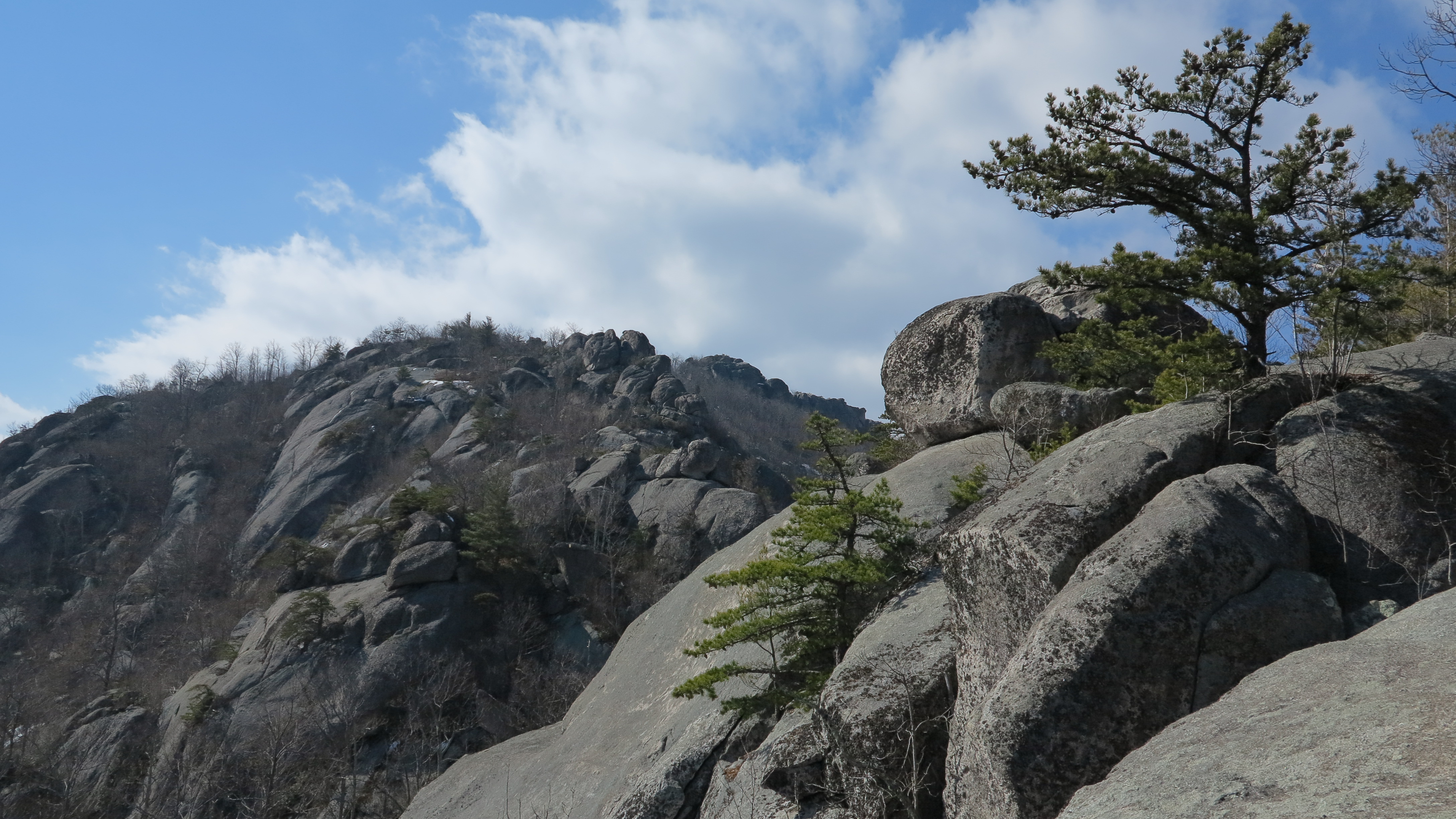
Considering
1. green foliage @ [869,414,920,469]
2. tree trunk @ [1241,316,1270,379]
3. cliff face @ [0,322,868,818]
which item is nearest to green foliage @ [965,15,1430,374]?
tree trunk @ [1241,316,1270,379]

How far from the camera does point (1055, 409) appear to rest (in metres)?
11.1

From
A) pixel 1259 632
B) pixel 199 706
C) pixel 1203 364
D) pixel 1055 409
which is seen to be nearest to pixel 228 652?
pixel 199 706

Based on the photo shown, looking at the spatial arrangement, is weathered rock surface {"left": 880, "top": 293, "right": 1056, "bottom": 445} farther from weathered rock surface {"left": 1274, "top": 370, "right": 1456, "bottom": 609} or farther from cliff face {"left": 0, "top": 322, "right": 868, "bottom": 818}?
cliff face {"left": 0, "top": 322, "right": 868, "bottom": 818}

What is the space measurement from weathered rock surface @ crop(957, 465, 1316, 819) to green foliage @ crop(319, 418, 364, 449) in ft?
208

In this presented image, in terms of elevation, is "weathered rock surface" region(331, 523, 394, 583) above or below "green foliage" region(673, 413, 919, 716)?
above

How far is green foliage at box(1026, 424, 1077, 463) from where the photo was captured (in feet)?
34.3

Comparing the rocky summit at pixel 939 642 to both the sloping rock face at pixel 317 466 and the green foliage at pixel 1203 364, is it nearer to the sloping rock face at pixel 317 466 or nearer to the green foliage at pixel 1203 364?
the green foliage at pixel 1203 364

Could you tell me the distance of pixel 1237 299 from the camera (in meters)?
8.84

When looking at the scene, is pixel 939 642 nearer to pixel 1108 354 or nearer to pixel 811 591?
pixel 811 591

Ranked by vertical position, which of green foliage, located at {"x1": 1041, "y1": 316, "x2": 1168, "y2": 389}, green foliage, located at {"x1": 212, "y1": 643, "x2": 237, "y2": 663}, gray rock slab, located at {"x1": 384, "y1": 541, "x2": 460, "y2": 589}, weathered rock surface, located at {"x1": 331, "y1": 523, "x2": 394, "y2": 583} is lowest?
green foliage, located at {"x1": 1041, "y1": 316, "x2": 1168, "y2": 389}

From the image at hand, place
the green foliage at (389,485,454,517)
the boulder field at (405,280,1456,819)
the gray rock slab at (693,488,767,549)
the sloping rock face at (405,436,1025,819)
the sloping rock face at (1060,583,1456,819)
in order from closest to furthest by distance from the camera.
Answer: the sloping rock face at (1060,583,1456,819)
the boulder field at (405,280,1456,819)
the sloping rock face at (405,436,1025,819)
the green foliage at (389,485,454,517)
the gray rock slab at (693,488,767,549)

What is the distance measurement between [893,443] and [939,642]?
297 inches

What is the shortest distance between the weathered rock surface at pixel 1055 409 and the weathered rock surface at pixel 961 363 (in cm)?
159

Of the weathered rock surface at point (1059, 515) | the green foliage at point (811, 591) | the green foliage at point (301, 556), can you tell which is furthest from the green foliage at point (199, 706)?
the weathered rock surface at point (1059, 515)
